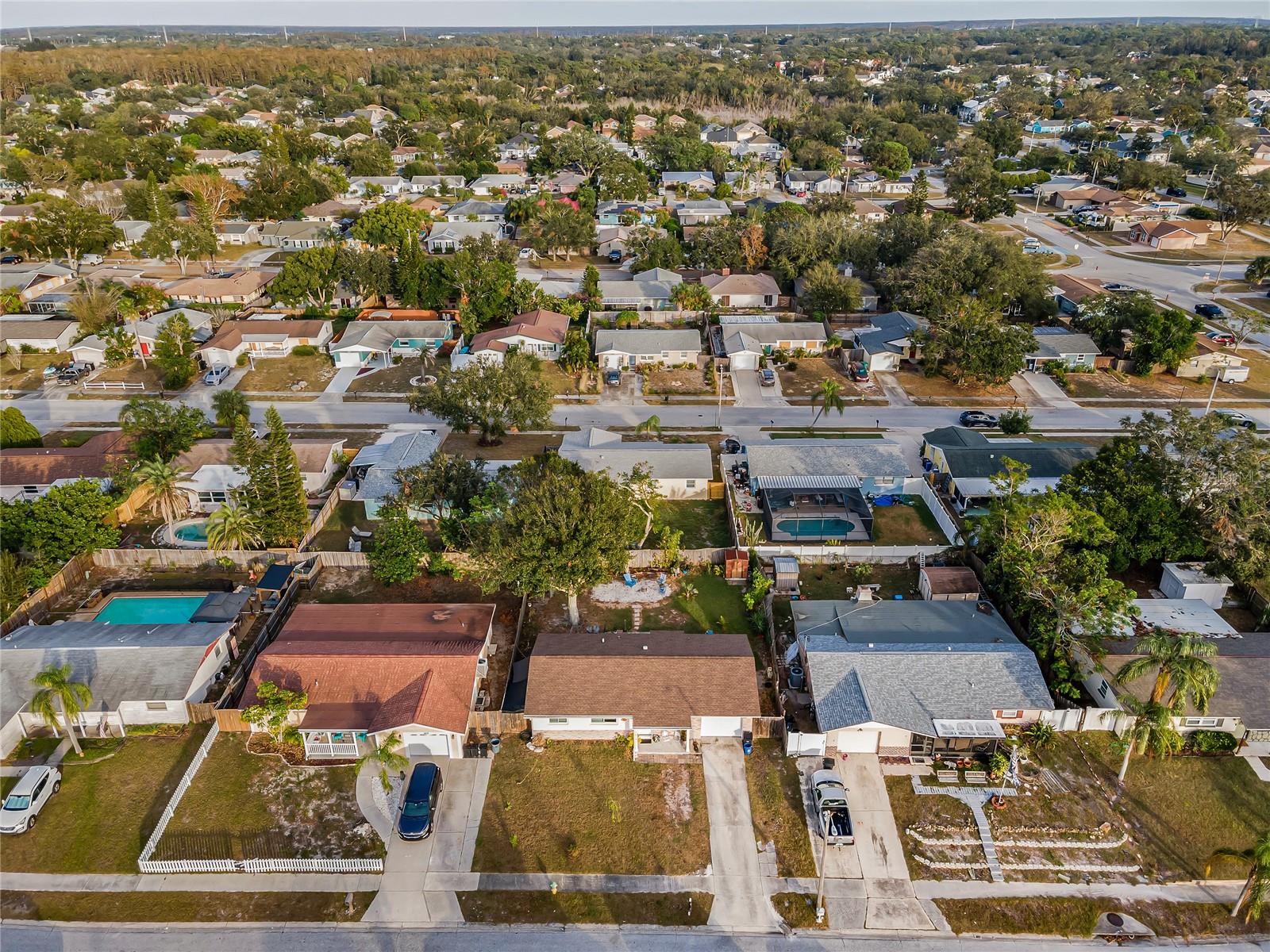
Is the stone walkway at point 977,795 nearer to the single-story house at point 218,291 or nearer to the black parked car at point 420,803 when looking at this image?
the black parked car at point 420,803

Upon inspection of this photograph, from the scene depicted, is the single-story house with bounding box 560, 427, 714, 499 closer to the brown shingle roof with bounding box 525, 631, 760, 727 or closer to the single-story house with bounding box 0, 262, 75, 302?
the brown shingle roof with bounding box 525, 631, 760, 727

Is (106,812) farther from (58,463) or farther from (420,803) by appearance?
(58,463)

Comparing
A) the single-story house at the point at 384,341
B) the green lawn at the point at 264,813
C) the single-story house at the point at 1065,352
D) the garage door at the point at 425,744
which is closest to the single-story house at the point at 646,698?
the garage door at the point at 425,744

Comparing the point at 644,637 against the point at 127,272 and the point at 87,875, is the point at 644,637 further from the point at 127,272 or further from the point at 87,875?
the point at 127,272

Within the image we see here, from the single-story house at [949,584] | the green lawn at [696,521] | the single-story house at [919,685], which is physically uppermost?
the single-story house at [919,685]

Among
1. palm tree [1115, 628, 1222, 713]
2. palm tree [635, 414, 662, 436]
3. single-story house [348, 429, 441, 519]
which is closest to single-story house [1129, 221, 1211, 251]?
palm tree [635, 414, 662, 436]
